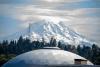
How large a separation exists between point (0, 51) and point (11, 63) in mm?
103337

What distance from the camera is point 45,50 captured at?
71.4m

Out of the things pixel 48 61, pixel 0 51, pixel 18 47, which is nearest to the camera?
pixel 48 61

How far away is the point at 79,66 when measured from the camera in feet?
185

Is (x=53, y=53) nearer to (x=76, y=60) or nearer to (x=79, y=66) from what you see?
(x=76, y=60)

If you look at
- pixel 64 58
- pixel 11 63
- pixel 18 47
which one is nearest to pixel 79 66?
pixel 64 58

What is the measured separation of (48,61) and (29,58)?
3422 mm

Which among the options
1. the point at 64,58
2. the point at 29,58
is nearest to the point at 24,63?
the point at 29,58

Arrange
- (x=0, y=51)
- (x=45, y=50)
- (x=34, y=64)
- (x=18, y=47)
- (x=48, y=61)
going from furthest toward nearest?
(x=18, y=47) < (x=0, y=51) < (x=45, y=50) < (x=48, y=61) < (x=34, y=64)

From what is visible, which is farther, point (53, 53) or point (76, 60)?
point (53, 53)

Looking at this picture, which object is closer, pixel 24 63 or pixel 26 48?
pixel 24 63

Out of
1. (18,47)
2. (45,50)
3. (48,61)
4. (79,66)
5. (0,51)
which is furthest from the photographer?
(18,47)

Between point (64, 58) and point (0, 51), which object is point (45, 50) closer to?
point (64, 58)

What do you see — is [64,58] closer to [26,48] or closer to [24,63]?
[24,63]

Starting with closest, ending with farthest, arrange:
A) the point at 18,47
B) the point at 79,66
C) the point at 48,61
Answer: the point at 79,66, the point at 48,61, the point at 18,47
